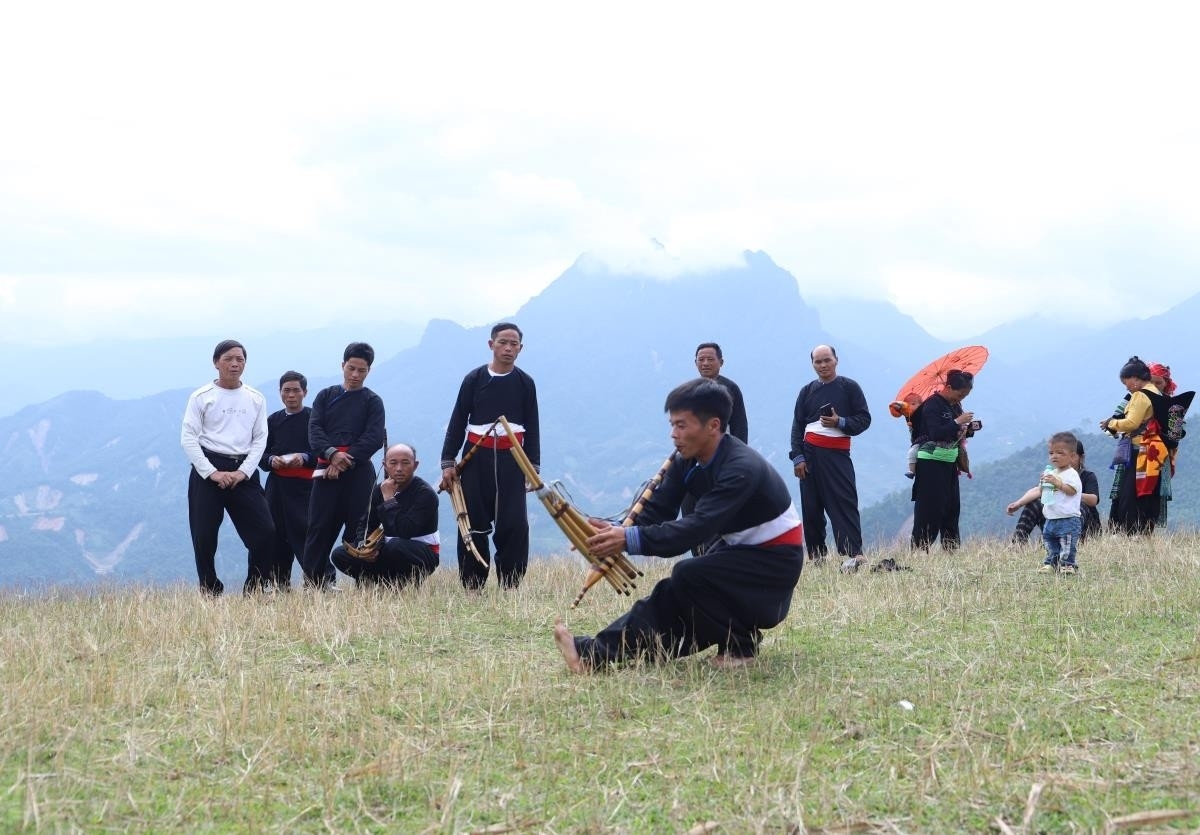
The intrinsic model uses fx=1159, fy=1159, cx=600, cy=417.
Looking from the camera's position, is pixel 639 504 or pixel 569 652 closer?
pixel 569 652

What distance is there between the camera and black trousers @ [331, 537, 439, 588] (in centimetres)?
905

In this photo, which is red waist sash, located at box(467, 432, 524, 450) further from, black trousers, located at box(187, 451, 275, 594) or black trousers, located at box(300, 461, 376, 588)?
black trousers, located at box(187, 451, 275, 594)

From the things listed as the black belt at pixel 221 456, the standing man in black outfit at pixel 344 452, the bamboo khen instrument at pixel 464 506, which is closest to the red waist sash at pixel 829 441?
the bamboo khen instrument at pixel 464 506

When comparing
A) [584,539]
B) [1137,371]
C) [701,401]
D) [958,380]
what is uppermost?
[1137,371]

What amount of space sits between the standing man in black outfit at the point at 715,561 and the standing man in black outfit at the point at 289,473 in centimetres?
491

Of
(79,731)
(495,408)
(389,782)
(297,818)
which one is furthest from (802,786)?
(495,408)

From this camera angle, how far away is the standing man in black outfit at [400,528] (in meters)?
9.07

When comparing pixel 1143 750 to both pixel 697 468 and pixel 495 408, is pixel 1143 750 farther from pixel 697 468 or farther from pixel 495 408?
pixel 495 408

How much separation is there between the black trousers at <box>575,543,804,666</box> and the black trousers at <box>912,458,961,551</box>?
5.15m

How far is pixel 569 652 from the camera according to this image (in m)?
5.61

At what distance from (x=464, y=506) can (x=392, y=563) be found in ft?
2.60

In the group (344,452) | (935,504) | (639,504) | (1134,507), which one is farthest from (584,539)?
(1134,507)

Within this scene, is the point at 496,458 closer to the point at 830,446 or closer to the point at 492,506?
the point at 492,506

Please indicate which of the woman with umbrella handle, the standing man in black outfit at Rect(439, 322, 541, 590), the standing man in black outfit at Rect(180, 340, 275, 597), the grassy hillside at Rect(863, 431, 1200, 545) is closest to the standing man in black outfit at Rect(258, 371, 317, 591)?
the standing man in black outfit at Rect(180, 340, 275, 597)
